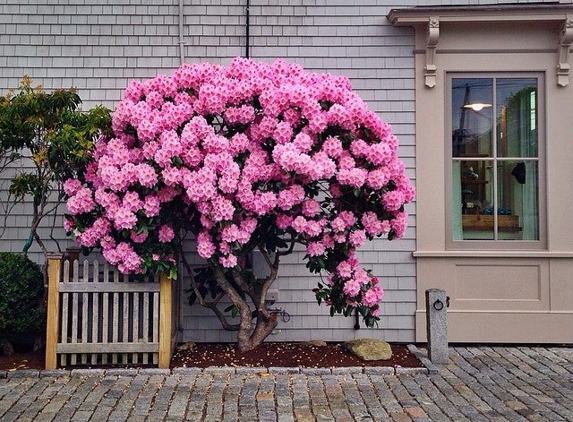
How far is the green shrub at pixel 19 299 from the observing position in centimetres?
515

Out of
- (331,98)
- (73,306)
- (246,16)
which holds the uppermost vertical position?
(246,16)

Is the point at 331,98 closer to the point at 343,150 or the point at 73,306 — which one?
the point at 343,150

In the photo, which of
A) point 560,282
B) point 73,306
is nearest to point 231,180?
point 73,306

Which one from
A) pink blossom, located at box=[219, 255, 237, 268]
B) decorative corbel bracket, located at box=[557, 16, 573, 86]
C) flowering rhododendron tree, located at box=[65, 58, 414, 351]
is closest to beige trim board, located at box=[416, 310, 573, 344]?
Result: flowering rhododendron tree, located at box=[65, 58, 414, 351]

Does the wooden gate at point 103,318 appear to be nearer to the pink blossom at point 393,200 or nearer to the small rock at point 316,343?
the small rock at point 316,343

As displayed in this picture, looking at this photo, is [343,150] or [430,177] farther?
[430,177]

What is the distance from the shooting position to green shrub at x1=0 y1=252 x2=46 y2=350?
16.9 feet

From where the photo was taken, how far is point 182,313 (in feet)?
20.2

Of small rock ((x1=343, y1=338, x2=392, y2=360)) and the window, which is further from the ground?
the window

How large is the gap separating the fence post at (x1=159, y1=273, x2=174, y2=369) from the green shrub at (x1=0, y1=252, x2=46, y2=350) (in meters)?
1.15

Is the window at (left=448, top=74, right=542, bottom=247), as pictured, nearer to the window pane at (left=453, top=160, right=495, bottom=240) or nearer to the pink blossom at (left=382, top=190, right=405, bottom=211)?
the window pane at (left=453, top=160, right=495, bottom=240)

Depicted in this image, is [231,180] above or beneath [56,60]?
beneath

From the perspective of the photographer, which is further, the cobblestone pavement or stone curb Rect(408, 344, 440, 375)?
stone curb Rect(408, 344, 440, 375)

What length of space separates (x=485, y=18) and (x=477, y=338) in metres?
3.30
